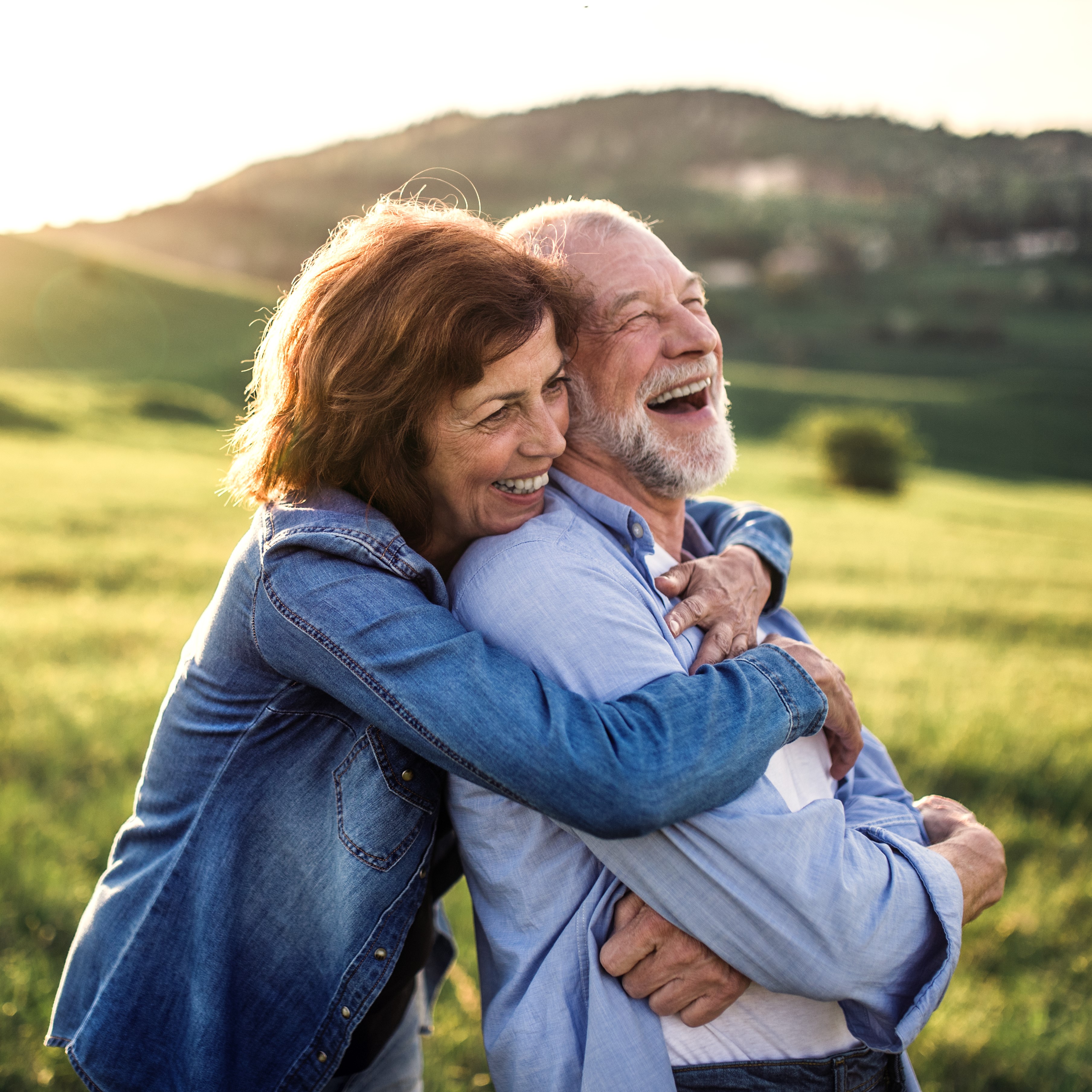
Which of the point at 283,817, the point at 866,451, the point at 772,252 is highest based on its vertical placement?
the point at 772,252

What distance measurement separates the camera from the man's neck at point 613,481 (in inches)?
105

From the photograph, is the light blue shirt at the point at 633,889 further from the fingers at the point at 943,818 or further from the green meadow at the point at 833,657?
the green meadow at the point at 833,657

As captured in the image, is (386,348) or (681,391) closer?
(386,348)

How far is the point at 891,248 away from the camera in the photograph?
10625cm

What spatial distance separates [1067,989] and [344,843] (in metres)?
3.51

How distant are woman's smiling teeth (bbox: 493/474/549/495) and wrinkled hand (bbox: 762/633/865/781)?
28.8 inches

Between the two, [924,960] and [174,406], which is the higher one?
[924,960]

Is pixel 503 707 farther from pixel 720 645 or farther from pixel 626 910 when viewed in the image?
pixel 720 645

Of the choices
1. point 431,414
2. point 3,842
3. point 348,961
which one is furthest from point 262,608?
point 3,842

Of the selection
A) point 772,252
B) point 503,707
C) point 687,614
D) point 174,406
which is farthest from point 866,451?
point 772,252

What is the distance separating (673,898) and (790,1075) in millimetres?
562

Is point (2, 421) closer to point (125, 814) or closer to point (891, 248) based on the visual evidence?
point (125, 814)

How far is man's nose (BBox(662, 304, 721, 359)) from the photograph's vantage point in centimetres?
268

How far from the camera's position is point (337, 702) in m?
1.97
